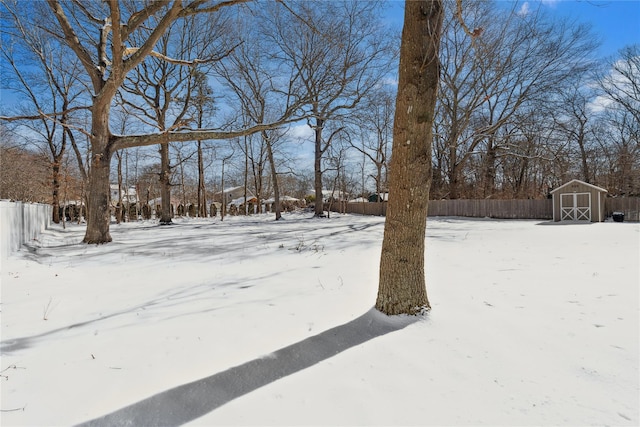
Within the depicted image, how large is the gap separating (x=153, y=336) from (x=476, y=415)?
7.99ft

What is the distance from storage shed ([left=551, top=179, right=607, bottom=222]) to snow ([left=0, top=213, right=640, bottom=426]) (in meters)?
15.6

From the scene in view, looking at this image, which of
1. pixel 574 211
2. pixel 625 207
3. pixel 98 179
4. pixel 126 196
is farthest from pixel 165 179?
pixel 625 207

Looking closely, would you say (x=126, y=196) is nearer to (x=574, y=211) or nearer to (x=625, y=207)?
(x=574, y=211)

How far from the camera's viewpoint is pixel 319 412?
5.30ft

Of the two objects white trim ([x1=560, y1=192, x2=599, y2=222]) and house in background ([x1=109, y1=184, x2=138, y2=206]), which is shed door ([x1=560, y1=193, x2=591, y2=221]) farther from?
house in background ([x1=109, y1=184, x2=138, y2=206])

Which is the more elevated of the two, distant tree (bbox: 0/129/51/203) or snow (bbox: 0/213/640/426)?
distant tree (bbox: 0/129/51/203)

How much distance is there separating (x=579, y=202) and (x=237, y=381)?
2141cm

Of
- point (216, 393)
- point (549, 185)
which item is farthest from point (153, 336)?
point (549, 185)

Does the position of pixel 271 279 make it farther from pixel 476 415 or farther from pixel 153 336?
pixel 476 415

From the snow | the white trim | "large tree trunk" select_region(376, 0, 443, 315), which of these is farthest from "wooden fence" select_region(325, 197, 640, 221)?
"large tree trunk" select_region(376, 0, 443, 315)

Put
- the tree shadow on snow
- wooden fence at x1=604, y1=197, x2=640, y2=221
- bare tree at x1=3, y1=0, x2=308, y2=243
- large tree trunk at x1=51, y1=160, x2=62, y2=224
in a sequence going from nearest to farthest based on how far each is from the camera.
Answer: the tree shadow on snow, bare tree at x1=3, y1=0, x2=308, y2=243, wooden fence at x1=604, y1=197, x2=640, y2=221, large tree trunk at x1=51, y1=160, x2=62, y2=224

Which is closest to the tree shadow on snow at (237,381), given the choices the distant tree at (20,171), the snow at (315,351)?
the snow at (315,351)

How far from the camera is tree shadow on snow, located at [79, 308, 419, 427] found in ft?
5.24

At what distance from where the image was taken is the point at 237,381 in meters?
1.89
